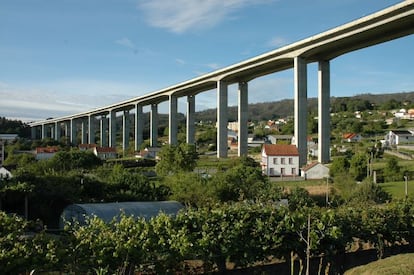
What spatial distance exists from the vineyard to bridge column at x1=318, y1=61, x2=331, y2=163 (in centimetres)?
2634

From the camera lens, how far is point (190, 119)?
64.2 meters

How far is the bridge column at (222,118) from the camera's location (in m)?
53.2

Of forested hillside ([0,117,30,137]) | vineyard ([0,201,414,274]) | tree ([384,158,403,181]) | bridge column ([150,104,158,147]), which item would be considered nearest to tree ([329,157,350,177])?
tree ([384,158,403,181])

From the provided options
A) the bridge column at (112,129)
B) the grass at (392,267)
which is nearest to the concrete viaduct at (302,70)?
the bridge column at (112,129)

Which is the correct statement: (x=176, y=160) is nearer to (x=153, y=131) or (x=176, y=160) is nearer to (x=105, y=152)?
(x=105, y=152)

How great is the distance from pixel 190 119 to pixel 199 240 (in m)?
54.9

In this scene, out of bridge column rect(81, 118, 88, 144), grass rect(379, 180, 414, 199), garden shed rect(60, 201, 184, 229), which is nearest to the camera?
garden shed rect(60, 201, 184, 229)

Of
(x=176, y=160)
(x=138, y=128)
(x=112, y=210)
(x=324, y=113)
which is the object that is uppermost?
(x=138, y=128)

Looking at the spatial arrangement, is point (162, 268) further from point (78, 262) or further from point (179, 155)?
point (179, 155)

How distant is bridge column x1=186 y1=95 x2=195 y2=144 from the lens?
63594 millimetres

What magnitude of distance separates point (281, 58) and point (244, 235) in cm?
3345

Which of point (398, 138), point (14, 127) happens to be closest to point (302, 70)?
point (398, 138)

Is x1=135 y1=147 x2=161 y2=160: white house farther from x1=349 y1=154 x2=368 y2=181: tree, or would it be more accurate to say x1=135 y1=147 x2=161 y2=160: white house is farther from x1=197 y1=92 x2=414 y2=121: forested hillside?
x1=197 y1=92 x2=414 y2=121: forested hillside

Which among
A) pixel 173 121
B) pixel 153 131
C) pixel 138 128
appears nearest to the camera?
pixel 173 121
